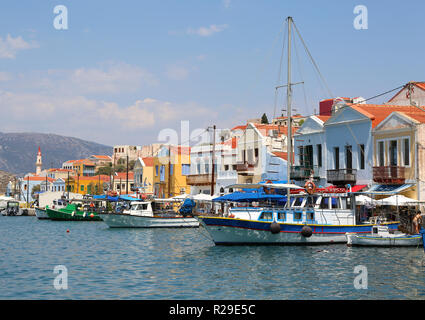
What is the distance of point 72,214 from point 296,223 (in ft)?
163

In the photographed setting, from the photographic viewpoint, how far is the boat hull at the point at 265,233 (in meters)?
33.0

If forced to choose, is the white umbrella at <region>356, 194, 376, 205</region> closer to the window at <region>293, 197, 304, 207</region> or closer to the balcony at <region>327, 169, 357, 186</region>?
the window at <region>293, 197, 304, 207</region>

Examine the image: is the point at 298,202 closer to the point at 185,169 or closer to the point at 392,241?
the point at 392,241

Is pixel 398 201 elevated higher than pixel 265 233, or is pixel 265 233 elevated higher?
pixel 398 201

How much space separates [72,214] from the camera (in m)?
76.4

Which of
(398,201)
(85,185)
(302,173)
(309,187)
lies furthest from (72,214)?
(85,185)

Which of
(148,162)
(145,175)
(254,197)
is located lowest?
(254,197)

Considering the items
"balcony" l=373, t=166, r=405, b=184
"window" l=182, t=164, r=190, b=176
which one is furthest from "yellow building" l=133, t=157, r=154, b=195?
"balcony" l=373, t=166, r=405, b=184

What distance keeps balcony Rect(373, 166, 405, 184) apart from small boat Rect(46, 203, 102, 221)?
44.1 m

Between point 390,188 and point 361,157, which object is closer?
point 390,188

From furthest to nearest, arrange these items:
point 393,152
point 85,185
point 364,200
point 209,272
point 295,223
Result: point 85,185
point 393,152
point 364,200
point 295,223
point 209,272

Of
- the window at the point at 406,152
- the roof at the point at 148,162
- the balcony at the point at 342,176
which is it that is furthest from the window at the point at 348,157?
the roof at the point at 148,162

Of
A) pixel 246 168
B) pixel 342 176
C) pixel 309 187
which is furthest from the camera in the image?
pixel 246 168
